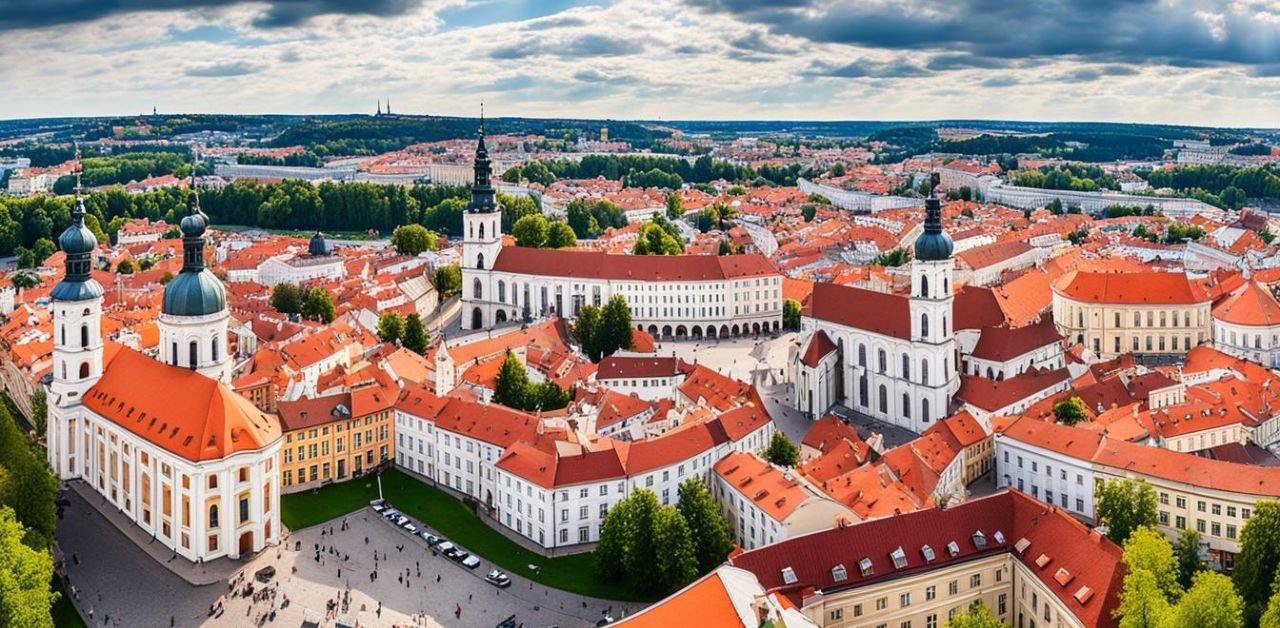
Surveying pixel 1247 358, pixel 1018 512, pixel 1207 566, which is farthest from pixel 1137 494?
pixel 1247 358

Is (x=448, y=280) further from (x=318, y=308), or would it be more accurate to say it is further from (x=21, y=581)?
(x=21, y=581)

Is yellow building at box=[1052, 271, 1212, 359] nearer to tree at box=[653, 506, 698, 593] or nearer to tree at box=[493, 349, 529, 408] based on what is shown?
tree at box=[493, 349, 529, 408]

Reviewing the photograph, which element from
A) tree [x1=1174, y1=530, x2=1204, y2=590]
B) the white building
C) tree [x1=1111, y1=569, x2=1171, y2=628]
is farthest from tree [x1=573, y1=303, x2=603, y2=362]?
tree [x1=1111, y1=569, x2=1171, y2=628]

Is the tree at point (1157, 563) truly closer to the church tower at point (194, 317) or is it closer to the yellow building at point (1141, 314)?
the church tower at point (194, 317)

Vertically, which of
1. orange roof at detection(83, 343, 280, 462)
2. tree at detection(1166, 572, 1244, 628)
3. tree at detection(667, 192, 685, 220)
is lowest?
tree at detection(1166, 572, 1244, 628)

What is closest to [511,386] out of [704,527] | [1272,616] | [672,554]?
[704,527]

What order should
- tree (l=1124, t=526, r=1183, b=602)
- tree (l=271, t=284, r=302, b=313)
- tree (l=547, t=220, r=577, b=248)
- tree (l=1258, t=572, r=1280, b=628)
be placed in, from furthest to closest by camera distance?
tree (l=547, t=220, r=577, b=248), tree (l=271, t=284, r=302, b=313), tree (l=1124, t=526, r=1183, b=602), tree (l=1258, t=572, r=1280, b=628)

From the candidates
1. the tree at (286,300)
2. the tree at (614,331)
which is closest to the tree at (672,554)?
the tree at (614,331)
